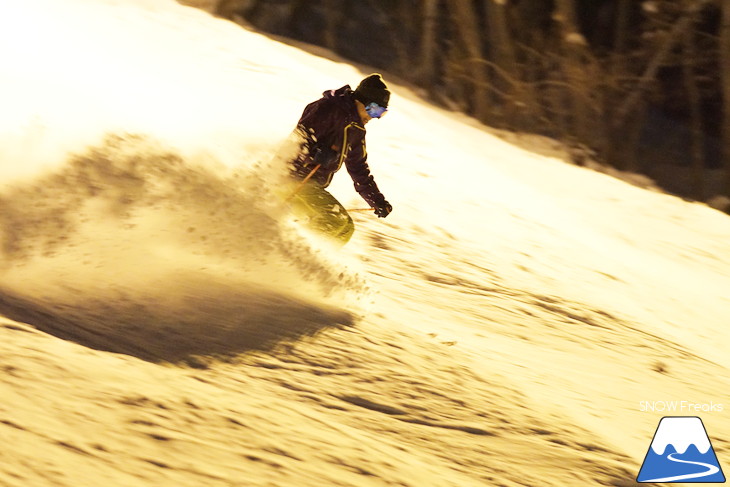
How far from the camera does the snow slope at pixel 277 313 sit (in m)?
3.35

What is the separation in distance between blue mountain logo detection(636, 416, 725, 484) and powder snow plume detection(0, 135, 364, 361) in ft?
5.41

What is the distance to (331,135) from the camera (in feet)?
16.7

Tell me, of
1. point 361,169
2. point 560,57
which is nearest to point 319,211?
point 361,169

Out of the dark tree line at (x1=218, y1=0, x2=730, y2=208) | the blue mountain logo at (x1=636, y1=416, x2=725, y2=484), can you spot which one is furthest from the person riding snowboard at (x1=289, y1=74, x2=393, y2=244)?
the dark tree line at (x1=218, y1=0, x2=730, y2=208)

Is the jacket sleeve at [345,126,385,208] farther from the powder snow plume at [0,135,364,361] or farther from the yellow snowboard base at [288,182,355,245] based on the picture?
the powder snow plume at [0,135,364,361]

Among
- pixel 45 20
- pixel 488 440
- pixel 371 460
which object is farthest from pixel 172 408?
pixel 45 20

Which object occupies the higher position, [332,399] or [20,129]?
[20,129]

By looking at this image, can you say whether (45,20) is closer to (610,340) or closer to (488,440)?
(610,340)

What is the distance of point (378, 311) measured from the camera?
516cm

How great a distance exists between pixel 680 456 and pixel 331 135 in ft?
7.79

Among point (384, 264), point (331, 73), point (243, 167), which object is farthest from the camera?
point (331, 73)

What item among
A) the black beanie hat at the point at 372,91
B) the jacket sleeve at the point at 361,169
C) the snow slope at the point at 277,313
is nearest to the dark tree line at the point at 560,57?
the snow slope at the point at 277,313

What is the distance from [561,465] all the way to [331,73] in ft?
26.4

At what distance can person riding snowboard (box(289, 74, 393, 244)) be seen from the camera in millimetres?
5031
